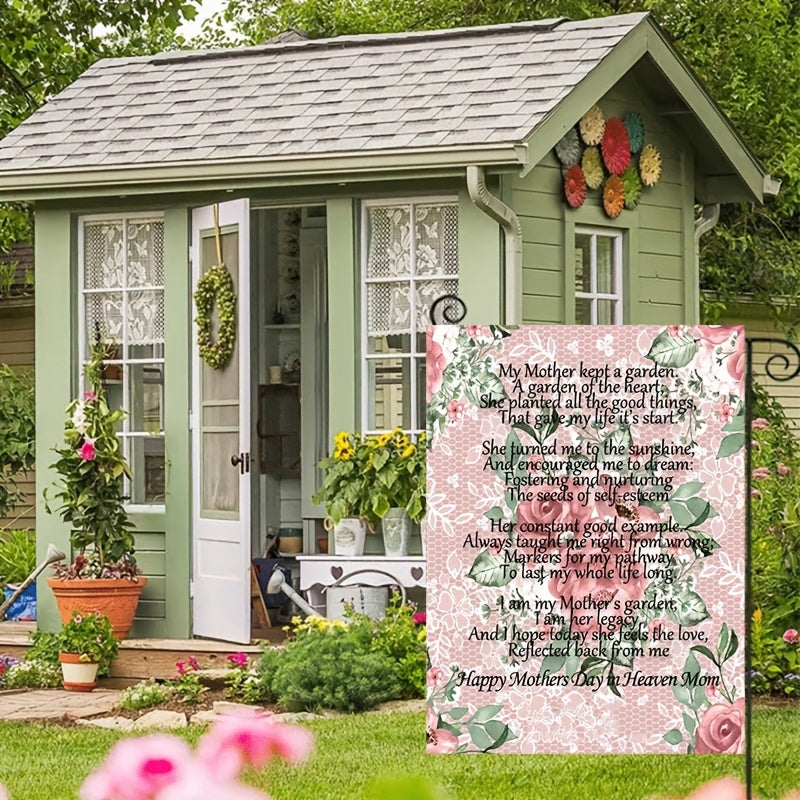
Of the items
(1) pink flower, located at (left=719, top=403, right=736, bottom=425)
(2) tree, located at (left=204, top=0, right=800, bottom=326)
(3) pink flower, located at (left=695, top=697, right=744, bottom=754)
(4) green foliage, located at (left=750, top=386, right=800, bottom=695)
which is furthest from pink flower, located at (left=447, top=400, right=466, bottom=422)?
(2) tree, located at (left=204, top=0, right=800, bottom=326)

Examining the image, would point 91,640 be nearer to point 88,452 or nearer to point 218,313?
point 88,452

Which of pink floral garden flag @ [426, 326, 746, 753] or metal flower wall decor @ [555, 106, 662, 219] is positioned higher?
metal flower wall decor @ [555, 106, 662, 219]

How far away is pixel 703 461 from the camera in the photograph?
Result: 529cm

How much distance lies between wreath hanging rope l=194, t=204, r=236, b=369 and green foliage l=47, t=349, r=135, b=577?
63 cm

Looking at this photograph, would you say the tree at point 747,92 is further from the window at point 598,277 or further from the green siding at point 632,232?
the window at point 598,277

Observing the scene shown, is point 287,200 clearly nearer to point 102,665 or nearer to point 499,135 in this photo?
point 499,135

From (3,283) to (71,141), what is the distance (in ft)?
20.9

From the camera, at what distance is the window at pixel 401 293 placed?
29.2ft

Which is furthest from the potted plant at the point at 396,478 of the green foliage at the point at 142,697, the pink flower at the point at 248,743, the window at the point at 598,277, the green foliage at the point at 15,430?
the pink flower at the point at 248,743

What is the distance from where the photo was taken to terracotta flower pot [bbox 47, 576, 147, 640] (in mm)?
9086

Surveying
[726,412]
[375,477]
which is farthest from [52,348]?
[726,412]

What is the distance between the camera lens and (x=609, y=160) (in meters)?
9.55

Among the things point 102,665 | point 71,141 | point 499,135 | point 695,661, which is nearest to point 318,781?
point 695,661

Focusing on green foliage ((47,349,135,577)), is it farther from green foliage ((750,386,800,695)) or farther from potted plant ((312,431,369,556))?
green foliage ((750,386,800,695))
